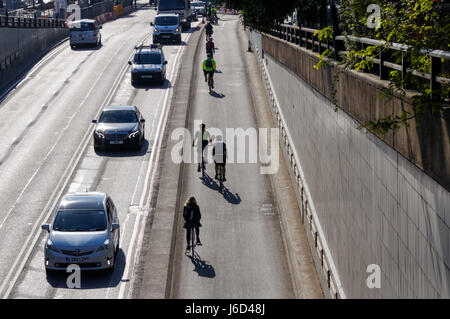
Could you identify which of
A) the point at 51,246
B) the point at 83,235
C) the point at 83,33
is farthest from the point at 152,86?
the point at 51,246

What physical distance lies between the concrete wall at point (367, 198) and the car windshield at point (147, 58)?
22878 millimetres

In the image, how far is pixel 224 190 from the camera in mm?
25516

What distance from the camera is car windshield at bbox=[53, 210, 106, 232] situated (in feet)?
61.0

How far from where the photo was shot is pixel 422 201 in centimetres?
842

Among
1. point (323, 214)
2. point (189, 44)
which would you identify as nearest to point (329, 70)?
point (323, 214)

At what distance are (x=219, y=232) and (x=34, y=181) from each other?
7.74 metres

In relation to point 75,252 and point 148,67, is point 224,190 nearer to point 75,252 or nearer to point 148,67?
point 75,252

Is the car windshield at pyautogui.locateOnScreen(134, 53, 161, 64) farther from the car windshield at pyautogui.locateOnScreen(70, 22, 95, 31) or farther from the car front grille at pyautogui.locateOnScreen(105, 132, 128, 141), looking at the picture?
the car windshield at pyautogui.locateOnScreen(70, 22, 95, 31)

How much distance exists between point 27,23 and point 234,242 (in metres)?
36.9

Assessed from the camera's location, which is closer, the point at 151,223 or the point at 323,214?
the point at 323,214

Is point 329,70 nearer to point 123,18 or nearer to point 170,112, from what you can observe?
point 170,112

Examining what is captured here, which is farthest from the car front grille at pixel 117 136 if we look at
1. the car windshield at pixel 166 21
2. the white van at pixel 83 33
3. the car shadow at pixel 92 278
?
the car windshield at pixel 166 21

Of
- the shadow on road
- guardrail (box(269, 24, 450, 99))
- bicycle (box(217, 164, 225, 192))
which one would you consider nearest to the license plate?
guardrail (box(269, 24, 450, 99))
